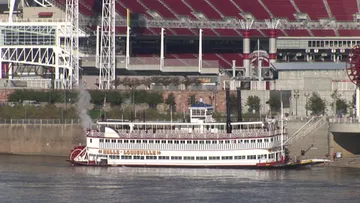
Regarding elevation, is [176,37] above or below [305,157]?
above

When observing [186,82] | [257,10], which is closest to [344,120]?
[186,82]

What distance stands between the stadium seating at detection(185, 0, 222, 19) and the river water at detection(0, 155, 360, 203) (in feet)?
146

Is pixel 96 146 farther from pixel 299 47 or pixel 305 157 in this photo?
pixel 299 47

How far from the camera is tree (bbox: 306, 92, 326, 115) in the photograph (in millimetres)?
114250

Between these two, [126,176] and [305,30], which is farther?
[305,30]

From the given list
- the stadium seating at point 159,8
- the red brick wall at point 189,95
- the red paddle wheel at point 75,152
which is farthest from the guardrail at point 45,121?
the stadium seating at point 159,8

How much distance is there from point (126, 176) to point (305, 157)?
1507cm

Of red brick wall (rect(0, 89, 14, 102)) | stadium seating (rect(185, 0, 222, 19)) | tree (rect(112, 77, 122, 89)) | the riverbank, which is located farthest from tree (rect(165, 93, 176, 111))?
the riverbank

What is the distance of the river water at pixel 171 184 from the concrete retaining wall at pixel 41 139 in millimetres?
8333

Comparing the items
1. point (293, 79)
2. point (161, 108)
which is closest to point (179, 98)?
point (161, 108)

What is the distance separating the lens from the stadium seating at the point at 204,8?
462ft

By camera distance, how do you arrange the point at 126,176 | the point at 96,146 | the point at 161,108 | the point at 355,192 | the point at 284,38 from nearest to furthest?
the point at 355,192 → the point at 126,176 → the point at 96,146 → the point at 161,108 → the point at 284,38

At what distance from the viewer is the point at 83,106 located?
114m

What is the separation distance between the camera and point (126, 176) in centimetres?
9200
